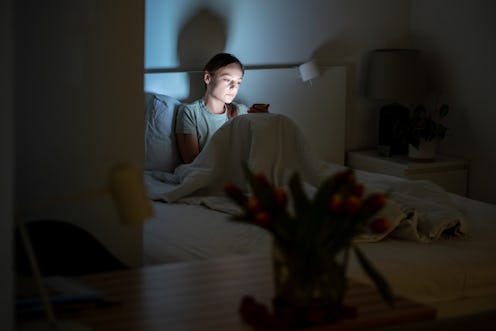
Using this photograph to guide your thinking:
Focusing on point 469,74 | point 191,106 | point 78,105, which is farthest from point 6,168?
point 469,74

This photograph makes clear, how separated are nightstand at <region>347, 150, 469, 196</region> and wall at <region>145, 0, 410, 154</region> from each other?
0.28 metres

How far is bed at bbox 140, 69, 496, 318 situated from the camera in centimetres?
277

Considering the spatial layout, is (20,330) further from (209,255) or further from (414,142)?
(414,142)

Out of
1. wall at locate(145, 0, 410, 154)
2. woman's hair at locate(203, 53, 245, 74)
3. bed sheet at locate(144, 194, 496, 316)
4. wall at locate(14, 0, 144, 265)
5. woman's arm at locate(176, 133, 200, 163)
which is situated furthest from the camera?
wall at locate(145, 0, 410, 154)

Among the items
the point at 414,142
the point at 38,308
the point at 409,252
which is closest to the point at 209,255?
the point at 409,252

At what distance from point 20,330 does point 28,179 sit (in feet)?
2.94

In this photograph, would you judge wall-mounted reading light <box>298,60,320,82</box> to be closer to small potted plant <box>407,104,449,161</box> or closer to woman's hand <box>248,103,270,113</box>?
woman's hand <box>248,103,270,113</box>

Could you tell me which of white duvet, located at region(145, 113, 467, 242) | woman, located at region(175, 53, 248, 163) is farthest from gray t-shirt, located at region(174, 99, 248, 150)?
white duvet, located at region(145, 113, 467, 242)

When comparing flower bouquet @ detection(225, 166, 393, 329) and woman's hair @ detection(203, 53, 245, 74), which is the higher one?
Answer: woman's hair @ detection(203, 53, 245, 74)

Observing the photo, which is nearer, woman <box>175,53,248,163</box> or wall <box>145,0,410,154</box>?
woman <box>175,53,248,163</box>

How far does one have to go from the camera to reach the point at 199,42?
15.2ft

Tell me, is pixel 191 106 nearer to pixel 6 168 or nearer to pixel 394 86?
pixel 394 86

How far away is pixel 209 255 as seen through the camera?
291 centimetres

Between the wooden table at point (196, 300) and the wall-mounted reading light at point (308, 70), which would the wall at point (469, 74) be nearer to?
the wall-mounted reading light at point (308, 70)
